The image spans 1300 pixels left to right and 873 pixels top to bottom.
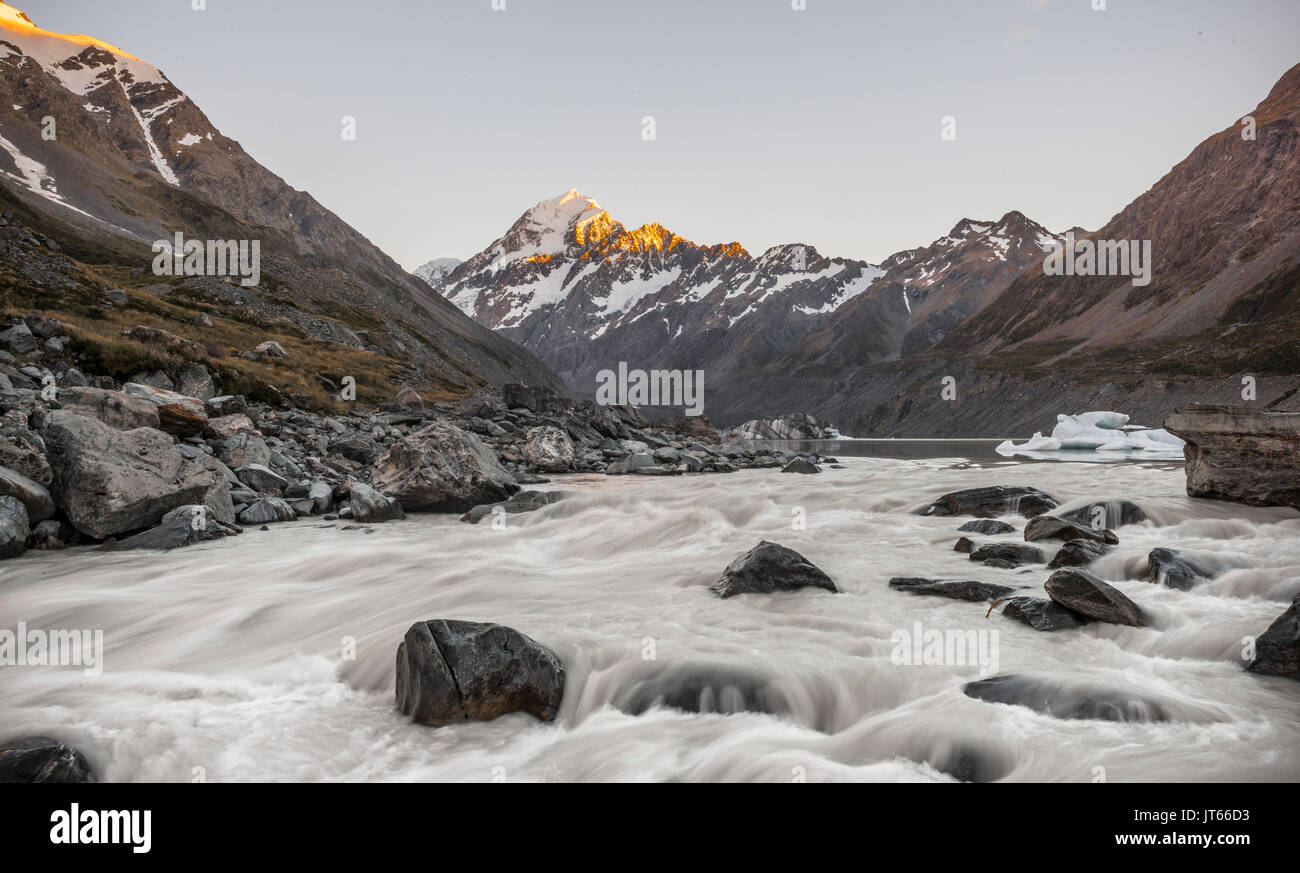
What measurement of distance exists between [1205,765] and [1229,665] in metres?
2.55

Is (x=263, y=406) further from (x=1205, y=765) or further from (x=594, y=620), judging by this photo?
(x=1205, y=765)

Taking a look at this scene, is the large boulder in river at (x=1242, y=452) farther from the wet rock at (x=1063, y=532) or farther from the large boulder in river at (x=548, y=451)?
the large boulder in river at (x=548, y=451)

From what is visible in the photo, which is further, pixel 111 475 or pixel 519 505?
pixel 519 505

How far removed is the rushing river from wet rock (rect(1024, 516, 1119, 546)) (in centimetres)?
50

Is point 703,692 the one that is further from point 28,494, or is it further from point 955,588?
point 28,494

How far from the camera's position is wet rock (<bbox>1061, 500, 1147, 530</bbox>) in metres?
13.5

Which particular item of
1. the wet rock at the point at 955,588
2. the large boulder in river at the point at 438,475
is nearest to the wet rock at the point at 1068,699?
the wet rock at the point at 955,588

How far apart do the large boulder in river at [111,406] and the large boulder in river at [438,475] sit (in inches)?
207

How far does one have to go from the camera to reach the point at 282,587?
1039cm

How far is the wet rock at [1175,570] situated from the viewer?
9055 mm

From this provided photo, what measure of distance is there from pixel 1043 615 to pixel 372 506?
13.6m

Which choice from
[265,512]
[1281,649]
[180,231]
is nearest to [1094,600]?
[1281,649]

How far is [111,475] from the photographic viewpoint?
11.8 metres
